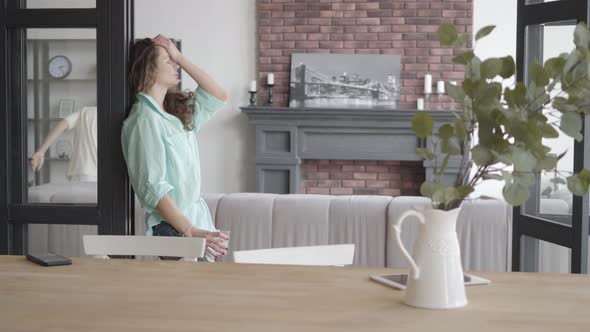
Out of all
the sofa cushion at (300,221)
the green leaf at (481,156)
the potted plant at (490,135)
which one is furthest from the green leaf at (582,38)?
the sofa cushion at (300,221)

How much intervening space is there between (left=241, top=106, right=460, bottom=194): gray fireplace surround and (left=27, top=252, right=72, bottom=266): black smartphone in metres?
5.84

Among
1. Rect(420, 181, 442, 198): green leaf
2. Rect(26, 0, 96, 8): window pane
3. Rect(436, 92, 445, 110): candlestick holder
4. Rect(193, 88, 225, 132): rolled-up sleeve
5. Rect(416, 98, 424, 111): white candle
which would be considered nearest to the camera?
Rect(420, 181, 442, 198): green leaf

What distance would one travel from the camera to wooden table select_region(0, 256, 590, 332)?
141 cm

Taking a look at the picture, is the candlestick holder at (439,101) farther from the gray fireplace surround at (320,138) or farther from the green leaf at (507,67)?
the green leaf at (507,67)

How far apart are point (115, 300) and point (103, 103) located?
4.86ft

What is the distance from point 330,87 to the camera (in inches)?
319

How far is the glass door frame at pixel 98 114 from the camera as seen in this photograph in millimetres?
2908

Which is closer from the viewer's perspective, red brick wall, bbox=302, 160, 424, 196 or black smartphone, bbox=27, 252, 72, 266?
black smartphone, bbox=27, 252, 72, 266

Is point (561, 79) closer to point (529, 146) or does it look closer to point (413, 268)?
point (529, 146)

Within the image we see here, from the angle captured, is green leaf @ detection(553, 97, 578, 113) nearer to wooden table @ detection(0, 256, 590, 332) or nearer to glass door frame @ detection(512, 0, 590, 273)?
wooden table @ detection(0, 256, 590, 332)

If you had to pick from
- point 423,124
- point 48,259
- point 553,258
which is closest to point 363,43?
point 553,258

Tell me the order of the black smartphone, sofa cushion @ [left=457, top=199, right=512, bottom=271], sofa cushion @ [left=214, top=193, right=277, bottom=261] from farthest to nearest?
sofa cushion @ [left=214, top=193, right=277, bottom=261] → sofa cushion @ [left=457, top=199, right=512, bottom=271] → the black smartphone

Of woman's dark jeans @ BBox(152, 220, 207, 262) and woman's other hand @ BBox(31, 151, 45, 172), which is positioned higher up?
woman's other hand @ BBox(31, 151, 45, 172)

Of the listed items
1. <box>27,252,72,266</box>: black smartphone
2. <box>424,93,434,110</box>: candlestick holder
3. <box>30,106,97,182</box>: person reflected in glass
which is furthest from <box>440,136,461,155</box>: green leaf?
<box>424,93,434,110</box>: candlestick holder
